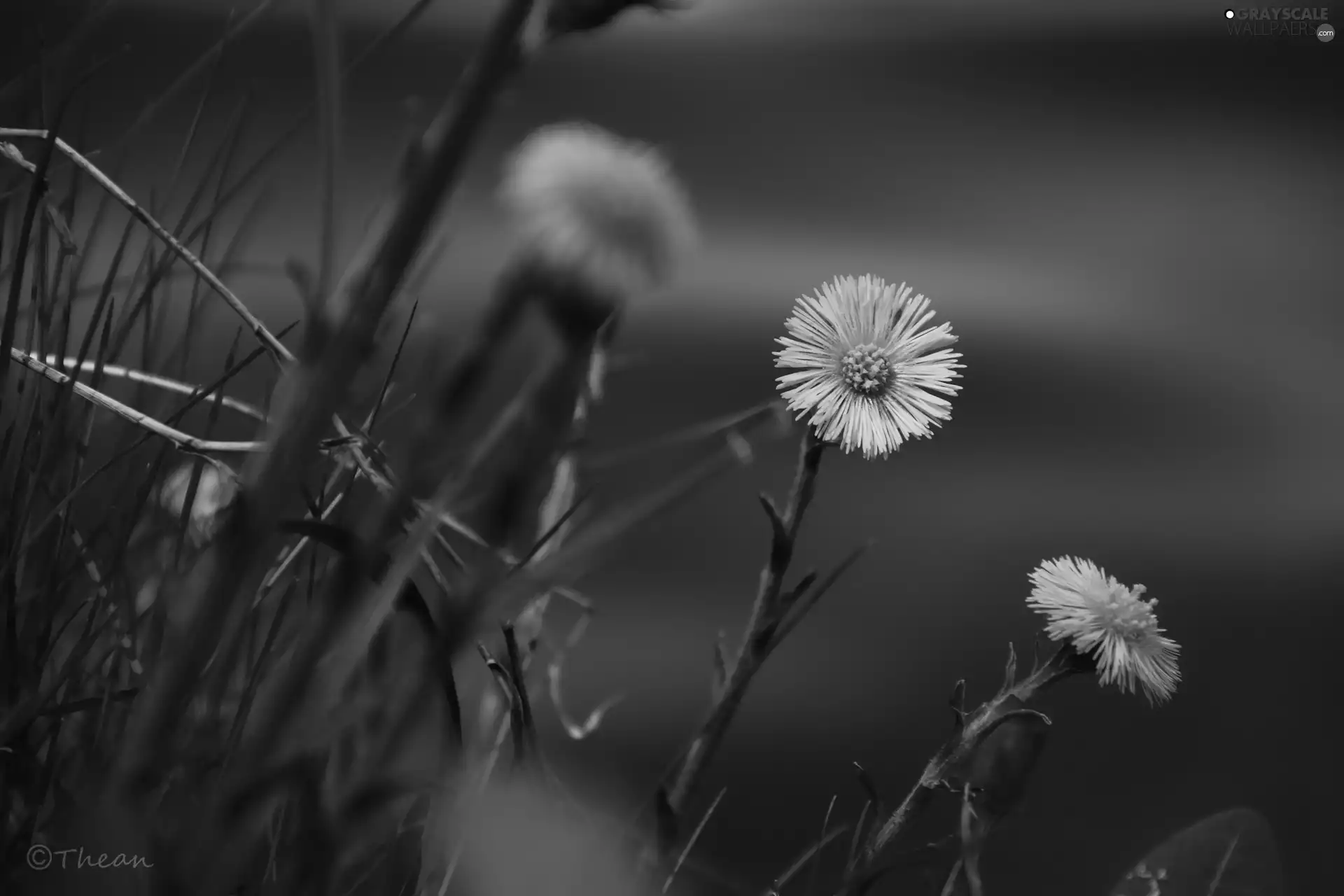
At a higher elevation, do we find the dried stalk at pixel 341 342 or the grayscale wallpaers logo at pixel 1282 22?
the grayscale wallpaers logo at pixel 1282 22

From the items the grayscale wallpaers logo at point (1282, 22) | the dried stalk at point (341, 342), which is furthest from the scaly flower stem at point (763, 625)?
the grayscale wallpaers logo at point (1282, 22)

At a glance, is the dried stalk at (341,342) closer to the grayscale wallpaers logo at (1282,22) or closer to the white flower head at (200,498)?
the white flower head at (200,498)

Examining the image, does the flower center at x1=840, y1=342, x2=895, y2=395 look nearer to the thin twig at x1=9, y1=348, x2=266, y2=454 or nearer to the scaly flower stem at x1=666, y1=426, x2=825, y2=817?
the scaly flower stem at x1=666, y1=426, x2=825, y2=817

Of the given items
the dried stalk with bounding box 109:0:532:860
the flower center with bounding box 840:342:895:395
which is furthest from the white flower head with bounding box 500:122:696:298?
the flower center with bounding box 840:342:895:395

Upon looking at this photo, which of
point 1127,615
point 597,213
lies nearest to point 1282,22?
point 1127,615

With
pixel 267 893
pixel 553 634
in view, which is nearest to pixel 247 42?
pixel 553 634

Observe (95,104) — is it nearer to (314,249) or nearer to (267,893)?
(314,249)
